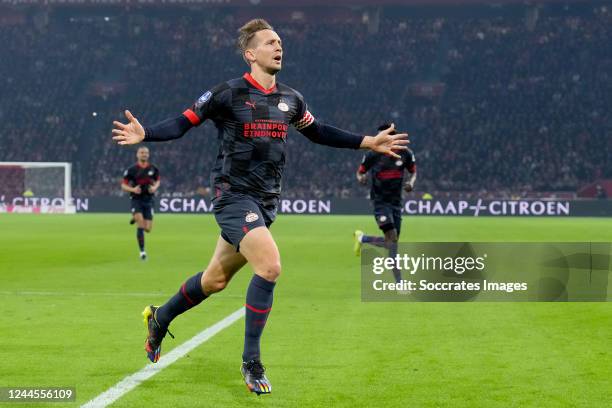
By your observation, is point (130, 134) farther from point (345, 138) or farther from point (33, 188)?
point (33, 188)

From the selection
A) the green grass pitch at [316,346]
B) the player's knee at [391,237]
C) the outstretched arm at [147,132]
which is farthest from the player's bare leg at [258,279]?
the player's knee at [391,237]

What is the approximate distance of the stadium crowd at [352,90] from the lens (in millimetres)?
48438

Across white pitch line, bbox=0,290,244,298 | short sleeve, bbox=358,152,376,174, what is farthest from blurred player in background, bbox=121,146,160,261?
white pitch line, bbox=0,290,244,298

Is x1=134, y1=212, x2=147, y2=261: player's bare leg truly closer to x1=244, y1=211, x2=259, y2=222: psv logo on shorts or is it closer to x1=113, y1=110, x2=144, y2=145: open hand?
x1=113, y1=110, x2=144, y2=145: open hand

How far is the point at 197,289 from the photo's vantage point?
21.2 feet

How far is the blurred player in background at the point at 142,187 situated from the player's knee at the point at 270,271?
1174 cm

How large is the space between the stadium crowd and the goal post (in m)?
1.19

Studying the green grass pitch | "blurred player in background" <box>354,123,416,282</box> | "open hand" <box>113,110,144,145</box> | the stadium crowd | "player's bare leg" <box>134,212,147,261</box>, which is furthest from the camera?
the stadium crowd

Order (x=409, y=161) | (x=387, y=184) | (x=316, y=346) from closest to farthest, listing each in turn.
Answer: (x=316, y=346) < (x=409, y=161) < (x=387, y=184)

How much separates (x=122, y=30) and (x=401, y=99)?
728 inches

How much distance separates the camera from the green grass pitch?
223 inches

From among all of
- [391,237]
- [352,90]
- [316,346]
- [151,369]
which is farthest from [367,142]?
[352,90]

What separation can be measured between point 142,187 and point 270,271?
40.6 ft

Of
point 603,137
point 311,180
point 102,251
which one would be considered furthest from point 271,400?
point 603,137
